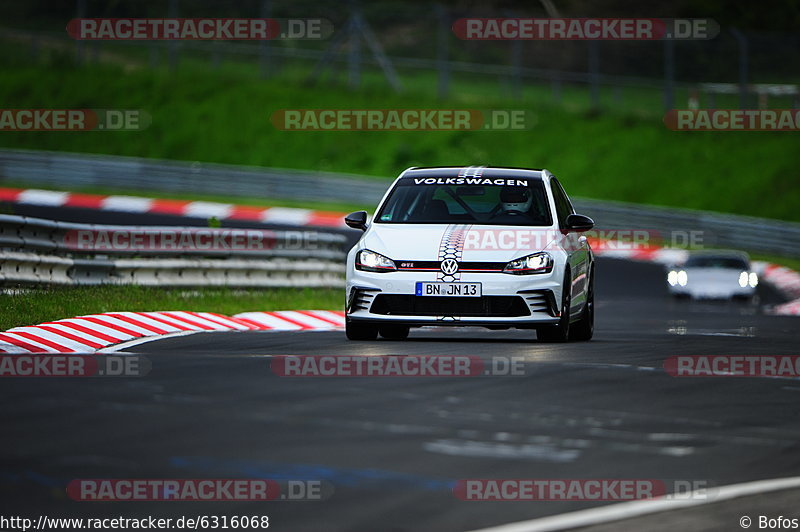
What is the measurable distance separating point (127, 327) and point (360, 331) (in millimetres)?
2206

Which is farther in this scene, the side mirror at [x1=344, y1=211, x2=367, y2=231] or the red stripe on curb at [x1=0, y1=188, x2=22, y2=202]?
the red stripe on curb at [x1=0, y1=188, x2=22, y2=202]

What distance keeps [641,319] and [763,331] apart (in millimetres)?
4832

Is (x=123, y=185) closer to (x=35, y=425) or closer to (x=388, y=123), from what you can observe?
(x=388, y=123)

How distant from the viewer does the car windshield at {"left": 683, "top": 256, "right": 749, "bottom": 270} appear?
30297 mm

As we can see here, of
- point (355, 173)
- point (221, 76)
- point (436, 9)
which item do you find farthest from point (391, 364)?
point (221, 76)

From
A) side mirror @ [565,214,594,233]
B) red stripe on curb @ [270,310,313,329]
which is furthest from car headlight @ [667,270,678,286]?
side mirror @ [565,214,594,233]

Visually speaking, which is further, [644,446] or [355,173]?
[355,173]

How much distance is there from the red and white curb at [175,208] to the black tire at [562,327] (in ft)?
74.5

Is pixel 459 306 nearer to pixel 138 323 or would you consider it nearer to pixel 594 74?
pixel 138 323

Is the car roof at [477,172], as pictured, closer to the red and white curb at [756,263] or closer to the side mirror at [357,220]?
the side mirror at [357,220]

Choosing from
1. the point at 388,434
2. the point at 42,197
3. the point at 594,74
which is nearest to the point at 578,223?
the point at 388,434

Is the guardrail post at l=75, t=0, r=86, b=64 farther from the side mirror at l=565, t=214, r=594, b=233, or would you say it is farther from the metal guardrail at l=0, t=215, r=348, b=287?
the side mirror at l=565, t=214, r=594, b=233

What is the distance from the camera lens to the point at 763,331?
16875 millimetres

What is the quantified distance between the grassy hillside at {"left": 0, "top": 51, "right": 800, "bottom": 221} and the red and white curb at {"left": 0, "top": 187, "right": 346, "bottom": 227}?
9.04 metres
